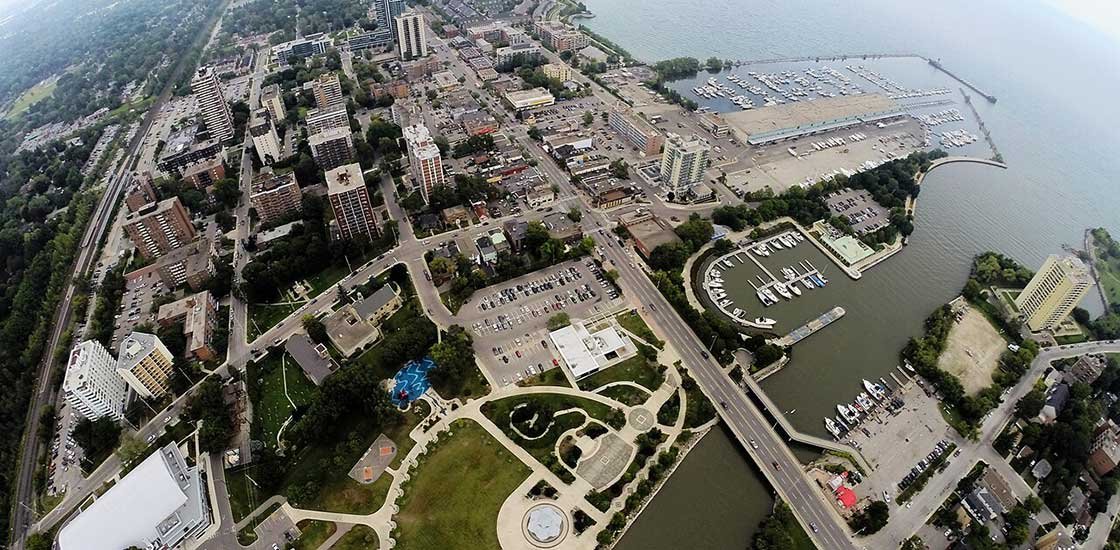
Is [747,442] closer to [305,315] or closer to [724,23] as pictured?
[305,315]

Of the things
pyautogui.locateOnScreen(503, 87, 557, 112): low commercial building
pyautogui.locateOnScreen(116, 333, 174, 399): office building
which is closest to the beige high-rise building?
pyautogui.locateOnScreen(503, 87, 557, 112): low commercial building

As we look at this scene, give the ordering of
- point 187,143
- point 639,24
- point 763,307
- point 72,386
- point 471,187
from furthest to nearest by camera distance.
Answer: point 639,24 → point 187,143 → point 471,187 → point 763,307 → point 72,386

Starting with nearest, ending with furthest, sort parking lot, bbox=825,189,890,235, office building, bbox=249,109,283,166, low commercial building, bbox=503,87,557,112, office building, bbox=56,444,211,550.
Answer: office building, bbox=56,444,211,550 < parking lot, bbox=825,189,890,235 < office building, bbox=249,109,283,166 < low commercial building, bbox=503,87,557,112

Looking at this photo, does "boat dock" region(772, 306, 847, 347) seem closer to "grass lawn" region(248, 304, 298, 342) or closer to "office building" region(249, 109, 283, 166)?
"grass lawn" region(248, 304, 298, 342)

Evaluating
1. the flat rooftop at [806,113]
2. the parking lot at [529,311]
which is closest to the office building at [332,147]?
the parking lot at [529,311]

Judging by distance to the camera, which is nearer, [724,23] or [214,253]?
[214,253]

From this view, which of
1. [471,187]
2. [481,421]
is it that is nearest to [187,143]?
[471,187]
